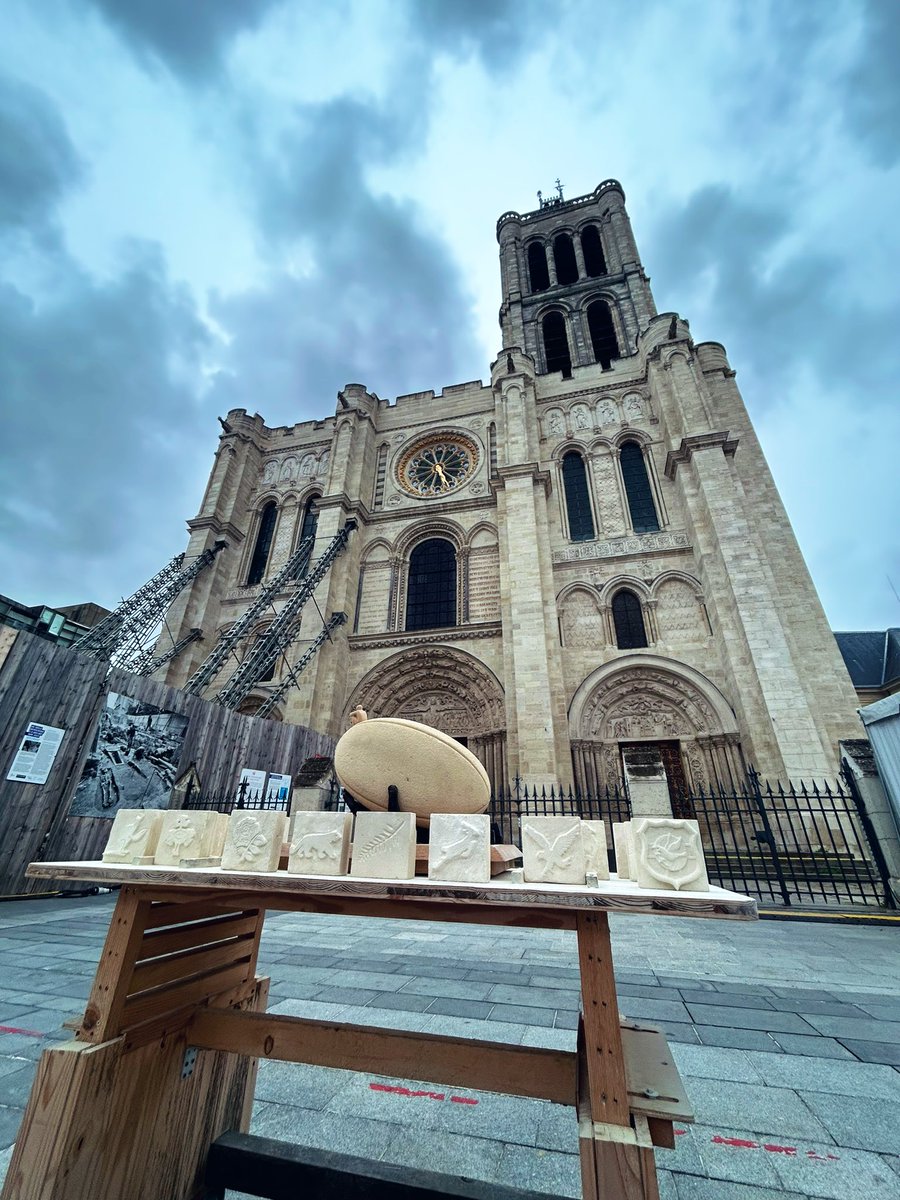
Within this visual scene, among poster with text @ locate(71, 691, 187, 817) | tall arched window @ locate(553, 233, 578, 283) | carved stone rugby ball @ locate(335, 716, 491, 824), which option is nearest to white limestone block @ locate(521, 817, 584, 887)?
carved stone rugby ball @ locate(335, 716, 491, 824)

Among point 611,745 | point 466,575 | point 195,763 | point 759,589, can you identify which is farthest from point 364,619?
point 759,589

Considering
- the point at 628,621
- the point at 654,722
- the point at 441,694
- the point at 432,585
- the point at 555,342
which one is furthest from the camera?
the point at 555,342

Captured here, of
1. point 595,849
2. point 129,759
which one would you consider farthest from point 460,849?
point 129,759

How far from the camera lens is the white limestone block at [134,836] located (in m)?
1.71

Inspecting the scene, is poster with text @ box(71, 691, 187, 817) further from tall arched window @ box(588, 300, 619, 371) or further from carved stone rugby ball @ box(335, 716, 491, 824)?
tall arched window @ box(588, 300, 619, 371)

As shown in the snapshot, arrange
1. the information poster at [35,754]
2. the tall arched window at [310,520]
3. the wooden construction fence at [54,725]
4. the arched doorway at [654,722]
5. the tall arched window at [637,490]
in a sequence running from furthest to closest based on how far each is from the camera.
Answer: the tall arched window at [310,520] → the tall arched window at [637,490] → the arched doorway at [654,722] → the information poster at [35,754] → the wooden construction fence at [54,725]

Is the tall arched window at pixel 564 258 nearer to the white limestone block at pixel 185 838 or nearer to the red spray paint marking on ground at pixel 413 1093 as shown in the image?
the white limestone block at pixel 185 838

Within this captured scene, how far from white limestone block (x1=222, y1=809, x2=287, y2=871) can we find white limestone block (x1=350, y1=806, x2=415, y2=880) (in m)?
0.28

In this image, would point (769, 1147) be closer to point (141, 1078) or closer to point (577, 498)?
point (141, 1078)

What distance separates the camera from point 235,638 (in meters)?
12.2

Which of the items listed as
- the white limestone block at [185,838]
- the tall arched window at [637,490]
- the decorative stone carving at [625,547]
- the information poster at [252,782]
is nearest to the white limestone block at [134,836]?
the white limestone block at [185,838]

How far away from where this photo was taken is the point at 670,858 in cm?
140

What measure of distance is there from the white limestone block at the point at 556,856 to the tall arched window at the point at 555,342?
2165cm

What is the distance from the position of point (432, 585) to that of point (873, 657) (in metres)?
20.2
